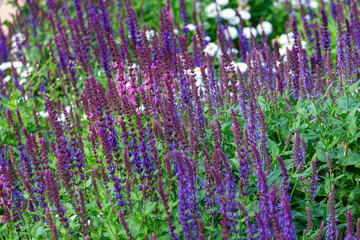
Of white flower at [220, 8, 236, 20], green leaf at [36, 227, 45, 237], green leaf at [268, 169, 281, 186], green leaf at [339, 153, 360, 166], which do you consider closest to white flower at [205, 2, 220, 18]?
white flower at [220, 8, 236, 20]

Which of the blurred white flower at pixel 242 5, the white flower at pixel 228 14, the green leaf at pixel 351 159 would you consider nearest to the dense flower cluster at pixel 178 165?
the green leaf at pixel 351 159

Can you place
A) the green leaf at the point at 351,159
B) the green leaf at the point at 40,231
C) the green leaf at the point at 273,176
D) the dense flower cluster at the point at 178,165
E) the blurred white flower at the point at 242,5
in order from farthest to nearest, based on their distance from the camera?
1. the blurred white flower at the point at 242,5
2. the green leaf at the point at 351,159
3. the green leaf at the point at 40,231
4. the green leaf at the point at 273,176
5. the dense flower cluster at the point at 178,165

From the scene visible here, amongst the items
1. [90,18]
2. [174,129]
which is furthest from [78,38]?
[174,129]

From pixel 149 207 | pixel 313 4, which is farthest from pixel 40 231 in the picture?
pixel 313 4

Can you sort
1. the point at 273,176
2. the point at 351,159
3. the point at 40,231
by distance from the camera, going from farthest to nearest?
the point at 351,159
the point at 40,231
the point at 273,176

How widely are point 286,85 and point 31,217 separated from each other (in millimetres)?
2283

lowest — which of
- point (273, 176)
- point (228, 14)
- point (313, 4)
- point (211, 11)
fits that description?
point (273, 176)

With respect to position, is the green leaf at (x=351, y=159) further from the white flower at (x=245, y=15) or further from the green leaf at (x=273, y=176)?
the white flower at (x=245, y=15)

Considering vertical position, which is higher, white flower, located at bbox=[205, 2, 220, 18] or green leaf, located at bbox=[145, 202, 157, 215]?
white flower, located at bbox=[205, 2, 220, 18]

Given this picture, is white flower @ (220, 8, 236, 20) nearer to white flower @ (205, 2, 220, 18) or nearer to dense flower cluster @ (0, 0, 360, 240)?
white flower @ (205, 2, 220, 18)

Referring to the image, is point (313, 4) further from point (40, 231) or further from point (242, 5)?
point (40, 231)

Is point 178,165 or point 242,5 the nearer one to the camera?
point 178,165

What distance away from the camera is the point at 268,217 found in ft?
7.99

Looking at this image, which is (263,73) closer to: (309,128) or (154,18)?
(309,128)
